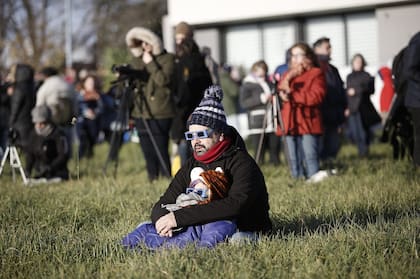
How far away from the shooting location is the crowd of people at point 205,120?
18.3ft

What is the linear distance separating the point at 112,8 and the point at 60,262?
4577cm

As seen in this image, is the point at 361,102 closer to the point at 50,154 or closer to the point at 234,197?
the point at 50,154

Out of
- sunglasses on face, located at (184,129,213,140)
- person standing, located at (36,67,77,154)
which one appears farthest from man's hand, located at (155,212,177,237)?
person standing, located at (36,67,77,154)

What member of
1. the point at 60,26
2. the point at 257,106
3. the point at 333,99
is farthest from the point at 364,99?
the point at 60,26

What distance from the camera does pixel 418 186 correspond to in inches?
332

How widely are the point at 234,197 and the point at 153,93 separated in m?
5.24

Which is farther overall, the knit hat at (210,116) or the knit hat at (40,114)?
the knit hat at (40,114)

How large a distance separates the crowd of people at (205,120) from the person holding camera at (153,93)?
1 centimetres

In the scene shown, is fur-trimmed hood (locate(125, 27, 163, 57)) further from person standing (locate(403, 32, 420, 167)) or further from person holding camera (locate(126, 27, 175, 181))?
person standing (locate(403, 32, 420, 167))

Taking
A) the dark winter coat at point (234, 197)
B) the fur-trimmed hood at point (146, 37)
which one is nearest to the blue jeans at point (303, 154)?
the fur-trimmed hood at point (146, 37)

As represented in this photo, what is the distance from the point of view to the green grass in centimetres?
487

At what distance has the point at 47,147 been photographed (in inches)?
476

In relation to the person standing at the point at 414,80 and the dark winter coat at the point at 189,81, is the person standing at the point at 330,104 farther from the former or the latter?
the person standing at the point at 414,80

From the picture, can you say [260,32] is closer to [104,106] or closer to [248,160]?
[104,106]
